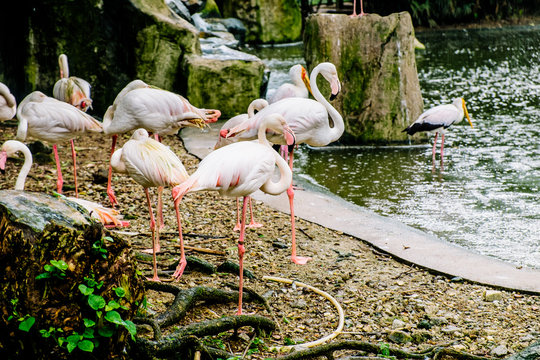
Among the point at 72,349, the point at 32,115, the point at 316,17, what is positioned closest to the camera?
the point at 72,349

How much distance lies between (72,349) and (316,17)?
6.56m

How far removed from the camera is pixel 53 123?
542cm

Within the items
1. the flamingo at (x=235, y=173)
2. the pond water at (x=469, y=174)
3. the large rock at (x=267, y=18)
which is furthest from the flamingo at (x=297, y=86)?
the large rock at (x=267, y=18)

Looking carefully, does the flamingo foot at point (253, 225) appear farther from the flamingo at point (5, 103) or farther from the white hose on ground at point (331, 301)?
the flamingo at point (5, 103)

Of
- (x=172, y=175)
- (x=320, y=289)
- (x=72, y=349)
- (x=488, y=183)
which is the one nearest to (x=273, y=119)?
(x=172, y=175)

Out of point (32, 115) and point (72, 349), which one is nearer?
point (72, 349)

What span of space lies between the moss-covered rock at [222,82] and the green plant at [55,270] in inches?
249

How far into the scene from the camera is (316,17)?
8258mm

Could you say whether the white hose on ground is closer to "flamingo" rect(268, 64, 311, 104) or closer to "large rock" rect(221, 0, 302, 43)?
"flamingo" rect(268, 64, 311, 104)

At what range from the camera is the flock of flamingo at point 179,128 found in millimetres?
3844

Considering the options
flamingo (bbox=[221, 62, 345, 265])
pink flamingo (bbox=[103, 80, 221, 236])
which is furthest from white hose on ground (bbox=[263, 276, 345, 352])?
pink flamingo (bbox=[103, 80, 221, 236])

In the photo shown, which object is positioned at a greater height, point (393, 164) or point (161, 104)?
point (161, 104)

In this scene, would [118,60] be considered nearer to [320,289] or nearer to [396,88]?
[396,88]

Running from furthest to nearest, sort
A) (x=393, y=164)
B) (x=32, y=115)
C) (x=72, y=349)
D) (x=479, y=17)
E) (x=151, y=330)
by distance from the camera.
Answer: (x=479, y=17) < (x=393, y=164) < (x=32, y=115) < (x=151, y=330) < (x=72, y=349)
